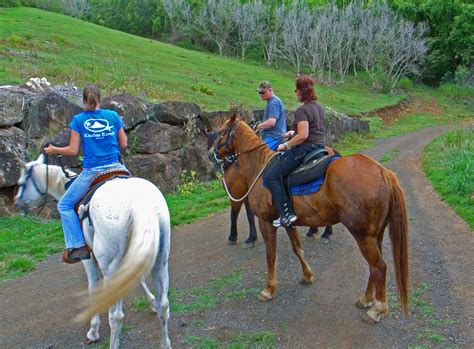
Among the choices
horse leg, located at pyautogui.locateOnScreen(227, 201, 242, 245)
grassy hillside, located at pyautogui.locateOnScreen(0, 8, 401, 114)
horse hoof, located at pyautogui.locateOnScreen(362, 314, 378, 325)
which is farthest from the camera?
grassy hillside, located at pyautogui.locateOnScreen(0, 8, 401, 114)

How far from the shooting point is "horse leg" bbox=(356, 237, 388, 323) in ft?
16.4

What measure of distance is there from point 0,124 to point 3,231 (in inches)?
107

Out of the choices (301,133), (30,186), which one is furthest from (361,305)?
(30,186)

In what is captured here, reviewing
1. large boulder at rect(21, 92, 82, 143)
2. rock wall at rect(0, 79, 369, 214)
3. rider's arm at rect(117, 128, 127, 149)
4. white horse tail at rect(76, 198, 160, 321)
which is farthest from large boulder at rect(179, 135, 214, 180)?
white horse tail at rect(76, 198, 160, 321)

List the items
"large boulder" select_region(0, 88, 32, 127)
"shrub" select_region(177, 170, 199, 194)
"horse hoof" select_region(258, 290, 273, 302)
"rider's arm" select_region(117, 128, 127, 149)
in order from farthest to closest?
"shrub" select_region(177, 170, 199, 194) < "large boulder" select_region(0, 88, 32, 127) < "horse hoof" select_region(258, 290, 273, 302) < "rider's arm" select_region(117, 128, 127, 149)

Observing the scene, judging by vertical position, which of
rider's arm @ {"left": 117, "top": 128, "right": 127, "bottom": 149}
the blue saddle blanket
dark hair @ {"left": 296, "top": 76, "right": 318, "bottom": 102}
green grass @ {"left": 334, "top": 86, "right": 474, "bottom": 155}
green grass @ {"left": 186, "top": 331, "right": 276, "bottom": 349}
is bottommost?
green grass @ {"left": 334, "top": 86, "right": 474, "bottom": 155}

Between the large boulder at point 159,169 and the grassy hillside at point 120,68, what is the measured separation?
9.05ft

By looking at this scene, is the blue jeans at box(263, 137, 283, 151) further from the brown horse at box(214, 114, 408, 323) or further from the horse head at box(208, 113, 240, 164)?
the brown horse at box(214, 114, 408, 323)

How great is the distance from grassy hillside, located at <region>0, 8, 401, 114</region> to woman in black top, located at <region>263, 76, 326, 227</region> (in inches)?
356

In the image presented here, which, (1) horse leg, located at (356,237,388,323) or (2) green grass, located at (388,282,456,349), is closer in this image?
(2) green grass, located at (388,282,456,349)

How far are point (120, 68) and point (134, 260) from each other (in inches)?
750

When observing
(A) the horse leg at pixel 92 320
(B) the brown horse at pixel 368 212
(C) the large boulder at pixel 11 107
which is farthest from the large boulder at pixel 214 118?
(A) the horse leg at pixel 92 320

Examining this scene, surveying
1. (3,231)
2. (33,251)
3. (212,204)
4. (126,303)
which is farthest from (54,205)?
(126,303)

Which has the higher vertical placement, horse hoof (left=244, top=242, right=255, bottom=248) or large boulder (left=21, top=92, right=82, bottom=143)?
large boulder (left=21, top=92, right=82, bottom=143)
